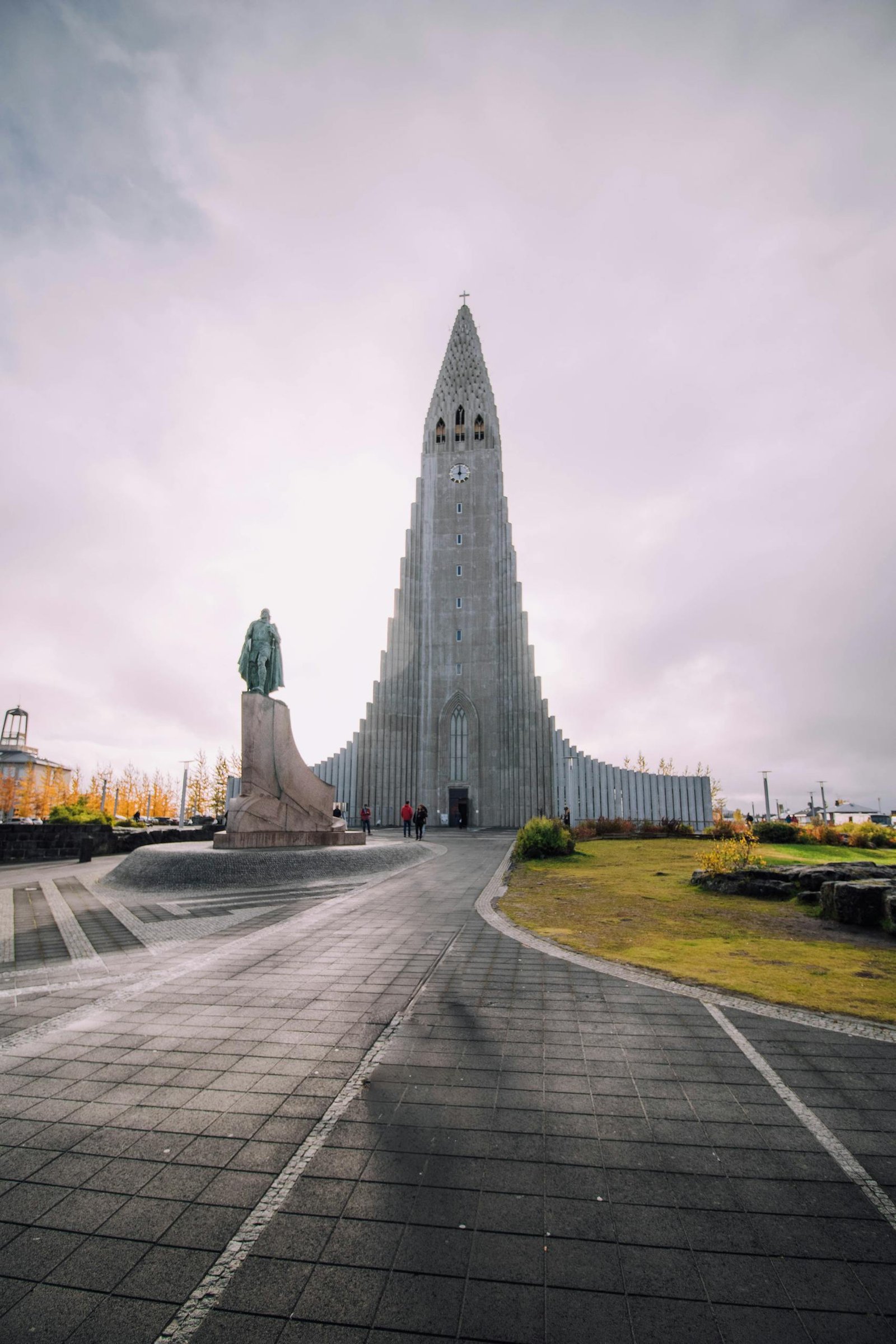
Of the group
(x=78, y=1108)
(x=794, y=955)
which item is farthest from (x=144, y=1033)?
(x=794, y=955)

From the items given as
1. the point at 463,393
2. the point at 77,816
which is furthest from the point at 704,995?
the point at 463,393

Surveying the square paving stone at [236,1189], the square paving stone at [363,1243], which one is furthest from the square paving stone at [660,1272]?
the square paving stone at [236,1189]

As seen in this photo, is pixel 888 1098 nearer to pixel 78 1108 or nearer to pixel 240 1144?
pixel 240 1144

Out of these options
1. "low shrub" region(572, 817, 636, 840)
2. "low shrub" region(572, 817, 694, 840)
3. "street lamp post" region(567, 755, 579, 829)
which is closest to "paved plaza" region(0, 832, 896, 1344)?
"low shrub" region(572, 817, 694, 840)

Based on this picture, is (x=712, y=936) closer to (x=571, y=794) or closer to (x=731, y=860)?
(x=731, y=860)

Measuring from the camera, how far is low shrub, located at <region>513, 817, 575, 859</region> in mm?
19703

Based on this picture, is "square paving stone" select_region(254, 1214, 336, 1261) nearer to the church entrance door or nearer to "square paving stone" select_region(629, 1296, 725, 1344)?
"square paving stone" select_region(629, 1296, 725, 1344)

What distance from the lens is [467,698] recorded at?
1930 inches

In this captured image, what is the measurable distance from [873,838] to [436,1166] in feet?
82.7

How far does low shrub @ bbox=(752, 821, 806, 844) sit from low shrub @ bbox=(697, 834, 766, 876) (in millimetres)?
10836

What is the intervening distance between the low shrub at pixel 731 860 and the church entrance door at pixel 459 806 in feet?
110

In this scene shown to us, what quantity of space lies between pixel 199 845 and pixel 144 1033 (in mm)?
14518

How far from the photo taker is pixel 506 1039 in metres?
4.98

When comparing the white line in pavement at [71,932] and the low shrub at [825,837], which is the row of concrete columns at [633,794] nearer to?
the low shrub at [825,837]
